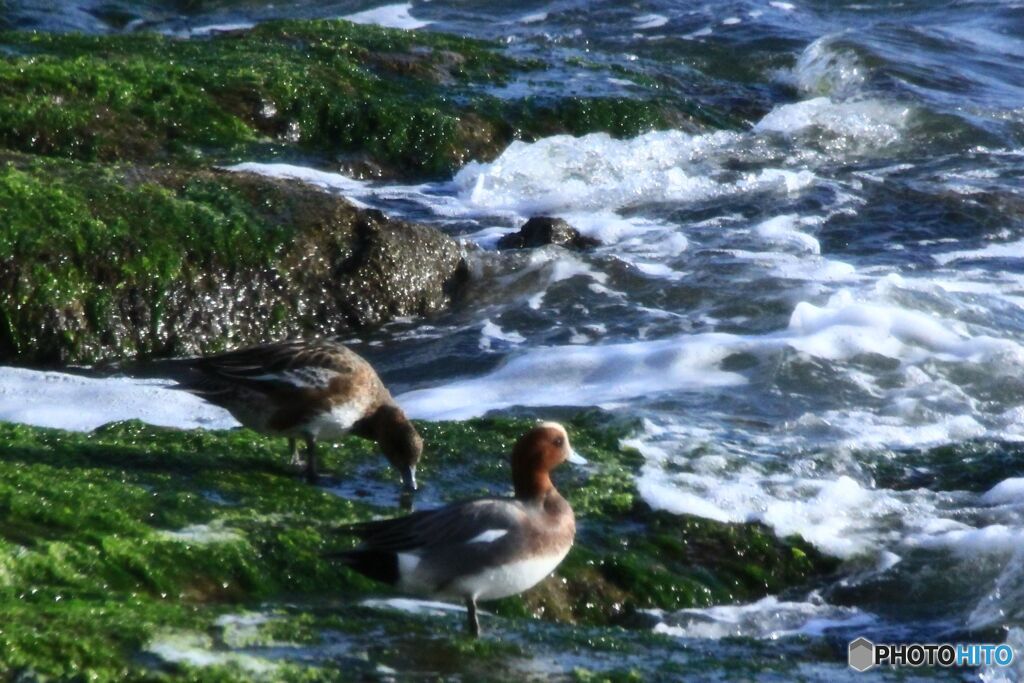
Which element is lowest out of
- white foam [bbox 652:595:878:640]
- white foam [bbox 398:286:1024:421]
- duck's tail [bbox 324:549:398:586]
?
white foam [bbox 398:286:1024:421]

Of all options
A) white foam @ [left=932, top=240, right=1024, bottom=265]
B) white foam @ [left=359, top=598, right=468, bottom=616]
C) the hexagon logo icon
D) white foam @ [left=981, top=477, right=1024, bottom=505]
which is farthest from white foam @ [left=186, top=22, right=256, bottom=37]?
the hexagon logo icon

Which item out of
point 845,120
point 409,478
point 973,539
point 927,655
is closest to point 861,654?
point 927,655

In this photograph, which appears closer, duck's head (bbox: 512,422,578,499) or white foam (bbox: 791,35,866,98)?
duck's head (bbox: 512,422,578,499)

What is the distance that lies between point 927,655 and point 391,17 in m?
17.6

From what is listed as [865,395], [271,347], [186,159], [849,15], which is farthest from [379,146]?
[849,15]

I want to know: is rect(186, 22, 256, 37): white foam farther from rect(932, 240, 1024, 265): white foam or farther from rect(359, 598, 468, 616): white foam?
rect(359, 598, 468, 616): white foam

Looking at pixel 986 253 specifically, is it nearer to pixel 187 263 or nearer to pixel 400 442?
pixel 187 263

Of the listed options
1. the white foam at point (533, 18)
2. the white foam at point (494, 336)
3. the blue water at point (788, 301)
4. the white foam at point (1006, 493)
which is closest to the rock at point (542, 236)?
the blue water at point (788, 301)

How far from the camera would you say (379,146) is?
1488 centimetres

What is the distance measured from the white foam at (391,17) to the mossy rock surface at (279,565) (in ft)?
48.0

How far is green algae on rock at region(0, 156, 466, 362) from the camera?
9.99 m

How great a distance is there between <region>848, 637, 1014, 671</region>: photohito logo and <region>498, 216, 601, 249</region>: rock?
6.73m

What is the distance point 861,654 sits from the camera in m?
6.39

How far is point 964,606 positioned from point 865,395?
9.84ft
